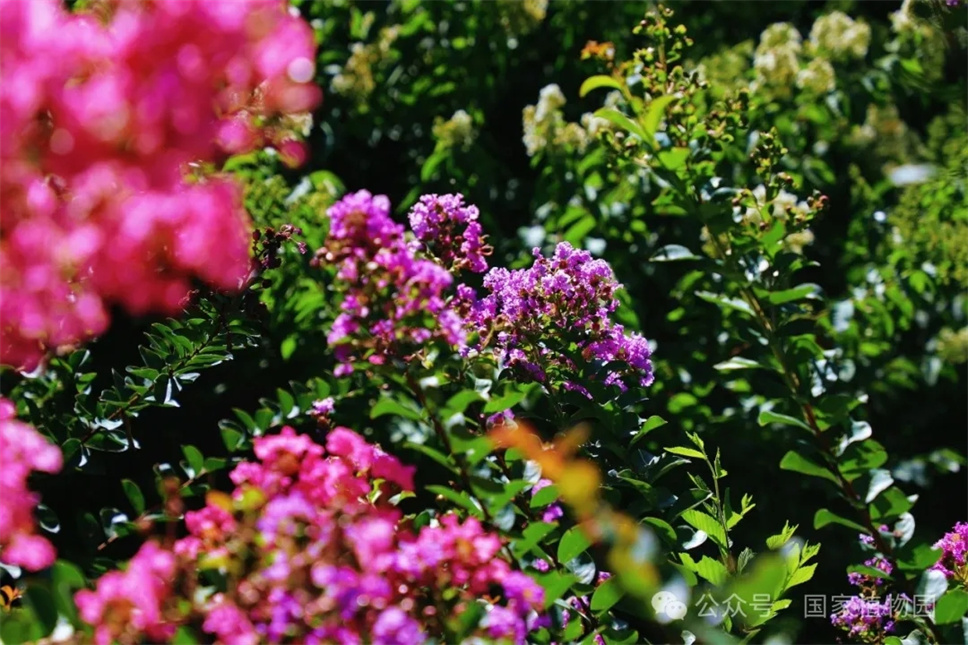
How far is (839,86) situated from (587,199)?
95 centimetres

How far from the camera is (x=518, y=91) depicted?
3.32 m

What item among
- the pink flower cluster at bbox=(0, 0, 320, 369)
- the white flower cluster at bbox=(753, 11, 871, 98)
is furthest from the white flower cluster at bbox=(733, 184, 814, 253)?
the pink flower cluster at bbox=(0, 0, 320, 369)

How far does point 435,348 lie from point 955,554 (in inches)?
34.2

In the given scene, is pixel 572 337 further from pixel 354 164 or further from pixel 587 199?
pixel 354 164

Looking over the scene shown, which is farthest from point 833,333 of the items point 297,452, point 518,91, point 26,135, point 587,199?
point 26,135

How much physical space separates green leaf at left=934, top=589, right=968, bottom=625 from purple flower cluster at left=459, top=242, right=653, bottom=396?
0.46 metres

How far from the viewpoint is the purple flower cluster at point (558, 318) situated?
1.29m

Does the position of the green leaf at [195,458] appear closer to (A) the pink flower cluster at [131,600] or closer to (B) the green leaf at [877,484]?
(A) the pink flower cluster at [131,600]

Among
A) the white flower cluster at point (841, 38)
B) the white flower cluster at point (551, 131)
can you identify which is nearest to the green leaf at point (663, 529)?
the white flower cluster at point (551, 131)

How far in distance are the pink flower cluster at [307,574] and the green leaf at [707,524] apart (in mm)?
369

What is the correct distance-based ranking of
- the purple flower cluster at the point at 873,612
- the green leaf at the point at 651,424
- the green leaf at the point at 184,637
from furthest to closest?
1. the purple flower cluster at the point at 873,612
2. the green leaf at the point at 651,424
3. the green leaf at the point at 184,637

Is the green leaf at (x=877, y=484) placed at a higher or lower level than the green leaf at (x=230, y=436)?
higher

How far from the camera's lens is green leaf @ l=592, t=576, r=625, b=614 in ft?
3.42

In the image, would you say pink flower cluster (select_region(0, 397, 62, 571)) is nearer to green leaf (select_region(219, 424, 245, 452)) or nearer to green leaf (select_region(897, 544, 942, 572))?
green leaf (select_region(219, 424, 245, 452))
